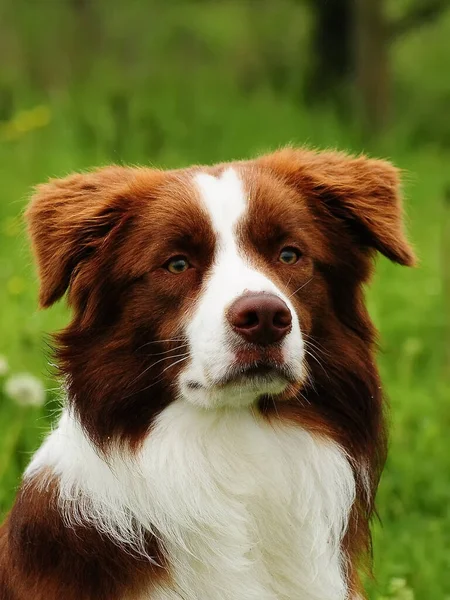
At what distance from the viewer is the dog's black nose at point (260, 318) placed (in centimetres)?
313

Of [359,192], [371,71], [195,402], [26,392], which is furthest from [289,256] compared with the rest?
[371,71]

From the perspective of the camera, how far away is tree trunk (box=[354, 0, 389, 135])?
13789 mm

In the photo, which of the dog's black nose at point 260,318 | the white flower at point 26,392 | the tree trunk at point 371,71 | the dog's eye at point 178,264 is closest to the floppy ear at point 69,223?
the dog's eye at point 178,264

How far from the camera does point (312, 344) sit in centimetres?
359

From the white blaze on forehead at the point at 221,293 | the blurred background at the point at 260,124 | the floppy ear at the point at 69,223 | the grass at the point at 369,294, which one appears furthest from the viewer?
the blurred background at the point at 260,124

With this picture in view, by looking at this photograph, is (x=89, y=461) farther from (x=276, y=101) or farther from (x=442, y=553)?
(x=276, y=101)

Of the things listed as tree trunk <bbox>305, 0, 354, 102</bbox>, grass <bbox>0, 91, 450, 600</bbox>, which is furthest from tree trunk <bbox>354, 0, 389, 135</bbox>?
tree trunk <bbox>305, 0, 354, 102</bbox>

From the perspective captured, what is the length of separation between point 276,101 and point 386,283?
21.3 feet

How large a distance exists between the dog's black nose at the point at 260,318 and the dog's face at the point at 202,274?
0.06 feet

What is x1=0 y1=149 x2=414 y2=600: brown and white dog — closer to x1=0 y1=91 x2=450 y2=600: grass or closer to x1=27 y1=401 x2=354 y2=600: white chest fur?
x1=27 y1=401 x2=354 y2=600: white chest fur

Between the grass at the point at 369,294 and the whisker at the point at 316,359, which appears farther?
the grass at the point at 369,294

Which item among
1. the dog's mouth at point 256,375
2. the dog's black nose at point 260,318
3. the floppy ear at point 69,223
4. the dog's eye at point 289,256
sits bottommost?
Answer: the dog's mouth at point 256,375

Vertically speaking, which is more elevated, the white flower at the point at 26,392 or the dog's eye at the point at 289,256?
the dog's eye at the point at 289,256

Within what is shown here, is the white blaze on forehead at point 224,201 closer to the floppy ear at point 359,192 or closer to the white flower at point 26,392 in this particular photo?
the floppy ear at point 359,192
